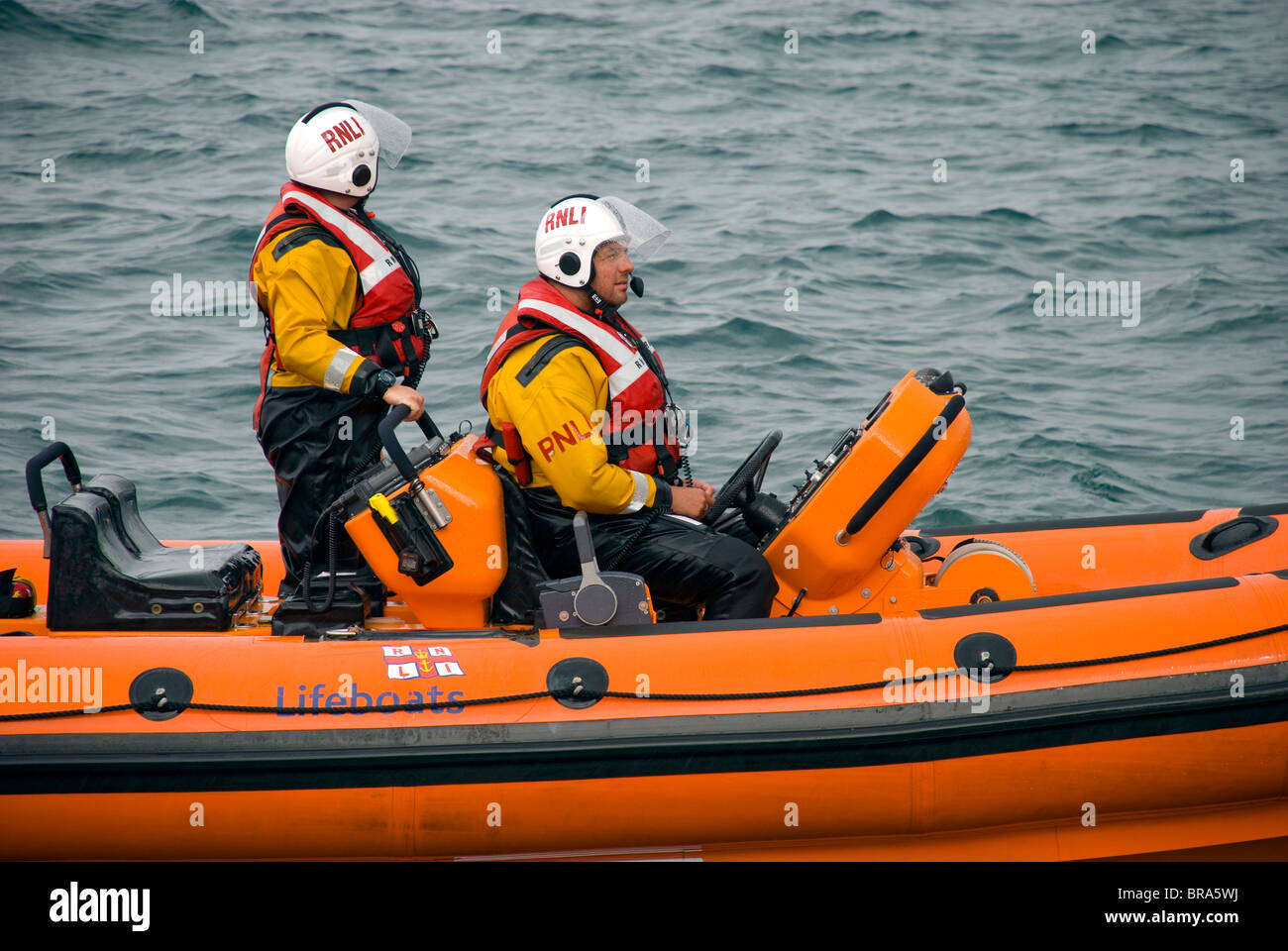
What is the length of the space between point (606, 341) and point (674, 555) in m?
0.61

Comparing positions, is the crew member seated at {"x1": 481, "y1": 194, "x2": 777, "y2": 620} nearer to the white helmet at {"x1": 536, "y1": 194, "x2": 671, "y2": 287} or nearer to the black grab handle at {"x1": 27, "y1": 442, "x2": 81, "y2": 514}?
the white helmet at {"x1": 536, "y1": 194, "x2": 671, "y2": 287}

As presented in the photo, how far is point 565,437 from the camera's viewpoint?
3375mm

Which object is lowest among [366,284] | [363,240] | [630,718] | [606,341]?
[630,718]

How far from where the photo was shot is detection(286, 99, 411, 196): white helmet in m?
3.73

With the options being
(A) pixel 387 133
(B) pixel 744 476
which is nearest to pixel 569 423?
(B) pixel 744 476

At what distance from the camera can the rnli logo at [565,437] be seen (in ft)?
11.1

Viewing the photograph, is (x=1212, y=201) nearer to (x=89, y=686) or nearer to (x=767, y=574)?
(x=767, y=574)

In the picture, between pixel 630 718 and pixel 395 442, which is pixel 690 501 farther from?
pixel 395 442

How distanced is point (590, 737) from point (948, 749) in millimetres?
895

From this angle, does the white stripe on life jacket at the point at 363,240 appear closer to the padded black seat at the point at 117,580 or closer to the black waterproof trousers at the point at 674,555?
the black waterproof trousers at the point at 674,555

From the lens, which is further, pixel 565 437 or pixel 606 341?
pixel 606 341

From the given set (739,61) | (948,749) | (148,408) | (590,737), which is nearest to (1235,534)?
(948,749)

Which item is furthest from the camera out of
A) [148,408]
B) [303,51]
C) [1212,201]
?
[303,51]

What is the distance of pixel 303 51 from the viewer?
11742 millimetres
